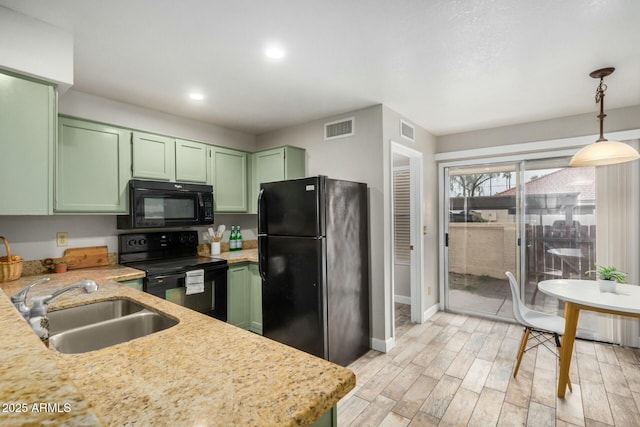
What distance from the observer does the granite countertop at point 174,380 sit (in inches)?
19.4

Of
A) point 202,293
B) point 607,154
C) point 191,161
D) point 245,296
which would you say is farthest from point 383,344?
point 191,161

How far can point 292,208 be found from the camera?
111 inches

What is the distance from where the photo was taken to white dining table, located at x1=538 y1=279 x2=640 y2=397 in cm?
A: 207

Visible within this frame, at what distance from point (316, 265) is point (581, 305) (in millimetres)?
1961

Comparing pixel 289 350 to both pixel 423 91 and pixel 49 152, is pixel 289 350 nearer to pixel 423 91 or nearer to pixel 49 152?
pixel 49 152

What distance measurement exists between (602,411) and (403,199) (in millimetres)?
3081

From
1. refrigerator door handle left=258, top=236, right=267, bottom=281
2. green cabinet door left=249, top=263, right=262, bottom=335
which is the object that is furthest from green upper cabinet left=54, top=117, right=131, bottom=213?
green cabinet door left=249, top=263, right=262, bottom=335

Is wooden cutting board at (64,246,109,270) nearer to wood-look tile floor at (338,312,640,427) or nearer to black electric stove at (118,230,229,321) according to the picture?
black electric stove at (118,230,229,321)

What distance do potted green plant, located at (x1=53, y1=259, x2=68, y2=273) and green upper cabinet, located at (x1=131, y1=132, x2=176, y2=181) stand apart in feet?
3.05

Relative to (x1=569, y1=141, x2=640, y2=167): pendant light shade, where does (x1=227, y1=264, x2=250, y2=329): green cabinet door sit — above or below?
below

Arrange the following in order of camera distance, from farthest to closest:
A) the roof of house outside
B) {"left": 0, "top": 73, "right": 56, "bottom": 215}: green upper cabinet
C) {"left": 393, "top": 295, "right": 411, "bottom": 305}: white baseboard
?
1. {"left": 393, "top": 295, "right": 411, "bottom": 305}: white baseboard
2. the roof of house outside
3. {"left": 0, "top": 73, "right": 56, "bottom": 215}: green upper cabinet

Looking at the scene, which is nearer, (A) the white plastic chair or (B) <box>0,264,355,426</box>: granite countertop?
(B) <box>0,264,355,426</box>: granite countertop

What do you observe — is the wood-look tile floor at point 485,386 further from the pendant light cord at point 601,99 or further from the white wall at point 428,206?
the pendant light cord at point 601,99

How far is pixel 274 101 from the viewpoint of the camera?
119 inches
